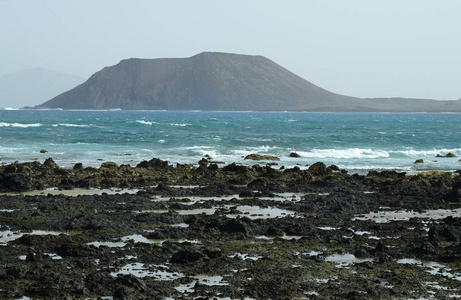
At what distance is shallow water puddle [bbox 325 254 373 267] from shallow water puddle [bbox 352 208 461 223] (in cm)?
487

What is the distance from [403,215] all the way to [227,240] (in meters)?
7.02

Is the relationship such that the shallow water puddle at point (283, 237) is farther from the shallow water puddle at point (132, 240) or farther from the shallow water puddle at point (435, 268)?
the shallow water puddle at point (435, 268)

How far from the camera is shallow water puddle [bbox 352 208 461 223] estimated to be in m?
18.4

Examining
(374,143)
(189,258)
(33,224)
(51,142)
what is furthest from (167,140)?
(189,258)

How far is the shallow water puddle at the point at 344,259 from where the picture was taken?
1259cm

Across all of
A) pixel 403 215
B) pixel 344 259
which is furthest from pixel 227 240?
pixel 403 215

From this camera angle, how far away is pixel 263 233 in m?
15.6

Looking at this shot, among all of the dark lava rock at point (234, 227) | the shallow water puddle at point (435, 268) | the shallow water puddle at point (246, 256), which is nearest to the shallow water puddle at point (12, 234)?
the dark lava rock at point (234, 227)

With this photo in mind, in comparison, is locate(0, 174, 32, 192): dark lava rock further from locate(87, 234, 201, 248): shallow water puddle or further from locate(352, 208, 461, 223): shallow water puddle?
locate(352, 208, 461, 223): shallow water puddle

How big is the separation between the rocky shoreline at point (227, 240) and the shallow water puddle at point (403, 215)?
4 cm

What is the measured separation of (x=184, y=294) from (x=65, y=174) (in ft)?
65.5

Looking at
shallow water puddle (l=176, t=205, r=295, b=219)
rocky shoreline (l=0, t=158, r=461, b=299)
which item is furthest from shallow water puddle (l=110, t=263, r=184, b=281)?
shallow water puddle (l=176, t=205, r=295, b=219)

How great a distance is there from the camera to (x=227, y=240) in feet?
48.3

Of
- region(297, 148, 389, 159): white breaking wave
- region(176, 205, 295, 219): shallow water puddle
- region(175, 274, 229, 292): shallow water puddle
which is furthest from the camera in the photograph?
region(297, 148, 389, 159): white breaking wave
